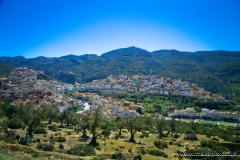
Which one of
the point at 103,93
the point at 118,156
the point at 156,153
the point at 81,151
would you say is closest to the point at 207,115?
the point at 156,153

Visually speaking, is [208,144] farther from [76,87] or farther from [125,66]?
[125,66]

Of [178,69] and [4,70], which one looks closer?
[4,70]

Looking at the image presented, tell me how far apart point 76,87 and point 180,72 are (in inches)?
2912

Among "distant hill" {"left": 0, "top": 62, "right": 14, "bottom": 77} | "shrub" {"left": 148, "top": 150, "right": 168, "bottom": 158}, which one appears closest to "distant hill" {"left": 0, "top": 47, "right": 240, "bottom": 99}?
"distant hill" {"left": 0, "top": 62, "right": 14, "bottom": 77}

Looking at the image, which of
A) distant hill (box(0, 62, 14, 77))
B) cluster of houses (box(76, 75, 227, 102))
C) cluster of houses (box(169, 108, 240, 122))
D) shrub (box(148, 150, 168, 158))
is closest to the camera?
shrub (box(148, 150, 168, 158))

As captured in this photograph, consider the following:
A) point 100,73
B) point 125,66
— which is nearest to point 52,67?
point 100,73

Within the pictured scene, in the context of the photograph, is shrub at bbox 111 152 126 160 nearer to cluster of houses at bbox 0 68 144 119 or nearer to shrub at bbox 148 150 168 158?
shrub at bbox 148 150 168 158

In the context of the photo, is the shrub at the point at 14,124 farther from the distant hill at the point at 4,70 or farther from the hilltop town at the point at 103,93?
the distant hill at the point at 4,70

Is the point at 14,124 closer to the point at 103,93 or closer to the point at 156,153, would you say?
the point at 156,153

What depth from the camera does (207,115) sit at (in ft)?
199

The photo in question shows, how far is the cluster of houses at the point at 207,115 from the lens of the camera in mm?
57844

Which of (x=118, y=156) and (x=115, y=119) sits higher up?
(x=118, y=156)

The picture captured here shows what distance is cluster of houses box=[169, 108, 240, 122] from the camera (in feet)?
190

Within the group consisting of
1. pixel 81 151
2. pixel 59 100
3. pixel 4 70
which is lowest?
pixel 59 100
